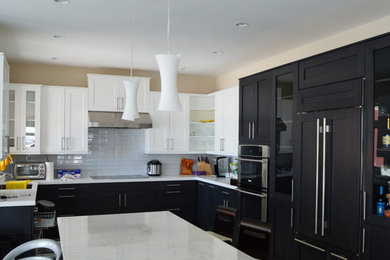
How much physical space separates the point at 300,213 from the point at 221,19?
6.75ft

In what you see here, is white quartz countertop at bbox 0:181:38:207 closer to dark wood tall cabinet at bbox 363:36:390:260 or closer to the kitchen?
the kitchen

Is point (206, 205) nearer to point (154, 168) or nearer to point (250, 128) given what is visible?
point (154, 168)

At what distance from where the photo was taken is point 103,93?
20.4ft

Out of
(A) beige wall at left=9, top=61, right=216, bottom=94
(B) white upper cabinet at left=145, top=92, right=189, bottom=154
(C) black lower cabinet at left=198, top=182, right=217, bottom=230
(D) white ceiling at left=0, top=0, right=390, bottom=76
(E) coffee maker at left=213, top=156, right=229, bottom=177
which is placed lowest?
(C) black lower cabinet at left=198, top=182, right=217, bottom=230

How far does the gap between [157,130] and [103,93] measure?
1.05 meters

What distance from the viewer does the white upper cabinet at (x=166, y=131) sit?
6.55 metres

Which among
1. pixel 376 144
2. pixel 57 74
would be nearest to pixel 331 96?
pixel 376 144

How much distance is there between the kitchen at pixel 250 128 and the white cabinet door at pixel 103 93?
2 cm

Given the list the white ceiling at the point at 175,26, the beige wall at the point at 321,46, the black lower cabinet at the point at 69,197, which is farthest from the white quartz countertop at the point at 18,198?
the beige wall at the point at 321,46

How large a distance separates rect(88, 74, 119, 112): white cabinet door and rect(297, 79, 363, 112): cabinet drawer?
10.4 feet

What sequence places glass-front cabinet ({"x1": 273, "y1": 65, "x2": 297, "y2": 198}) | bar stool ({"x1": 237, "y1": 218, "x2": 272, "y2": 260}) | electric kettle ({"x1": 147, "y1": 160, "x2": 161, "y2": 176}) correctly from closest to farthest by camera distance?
bar stool ({"x1": 237, "y1": 218, "x2": 272, "y2": 260}), glass-front cabinet ({"x1": 273, "y1": 65, "x2": 297, "y2": 198}), electric kettle ({"x1": 147, "y1": 160, "x2": 161, "y2": 176})

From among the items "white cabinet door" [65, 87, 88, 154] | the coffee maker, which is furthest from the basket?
the coffee maker

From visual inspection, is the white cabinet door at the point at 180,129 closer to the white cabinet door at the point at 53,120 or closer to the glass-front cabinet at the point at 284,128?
the white cabinet door at the point at 53,120

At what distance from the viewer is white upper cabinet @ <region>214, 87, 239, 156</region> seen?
5.76m
